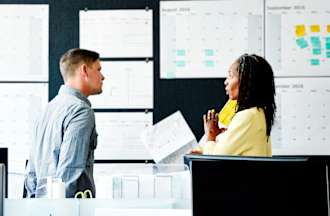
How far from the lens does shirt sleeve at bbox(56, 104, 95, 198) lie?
8.70 ft

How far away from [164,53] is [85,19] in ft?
1.74

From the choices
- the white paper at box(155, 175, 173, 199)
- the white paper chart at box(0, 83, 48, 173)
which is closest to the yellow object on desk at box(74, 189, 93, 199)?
the white paper at box(155, 175, 173, 199)

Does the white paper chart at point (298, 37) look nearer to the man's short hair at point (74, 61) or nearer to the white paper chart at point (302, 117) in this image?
the white paper chart at point (302, 117)

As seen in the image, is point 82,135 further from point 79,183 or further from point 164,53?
point 164,53

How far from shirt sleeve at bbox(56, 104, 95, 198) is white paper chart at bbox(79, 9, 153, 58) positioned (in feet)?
2.90

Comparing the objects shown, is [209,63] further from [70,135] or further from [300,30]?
[70,135]

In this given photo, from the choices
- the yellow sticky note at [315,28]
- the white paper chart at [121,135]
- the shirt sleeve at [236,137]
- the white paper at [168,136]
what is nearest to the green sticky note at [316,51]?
the yellow sticky note at [315,28]

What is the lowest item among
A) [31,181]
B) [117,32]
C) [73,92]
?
[31,181]

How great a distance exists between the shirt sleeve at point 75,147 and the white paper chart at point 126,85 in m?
0.79

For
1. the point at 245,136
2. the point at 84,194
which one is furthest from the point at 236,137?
the point at 84,194

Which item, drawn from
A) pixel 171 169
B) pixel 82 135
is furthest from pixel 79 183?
pixel 171 169

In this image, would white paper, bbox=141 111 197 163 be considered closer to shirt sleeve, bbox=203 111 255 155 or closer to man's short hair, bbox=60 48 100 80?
man's short hair, bbox=60 48 100 80

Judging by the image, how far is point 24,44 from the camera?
12.1 feet

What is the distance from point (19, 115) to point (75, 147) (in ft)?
3.52
